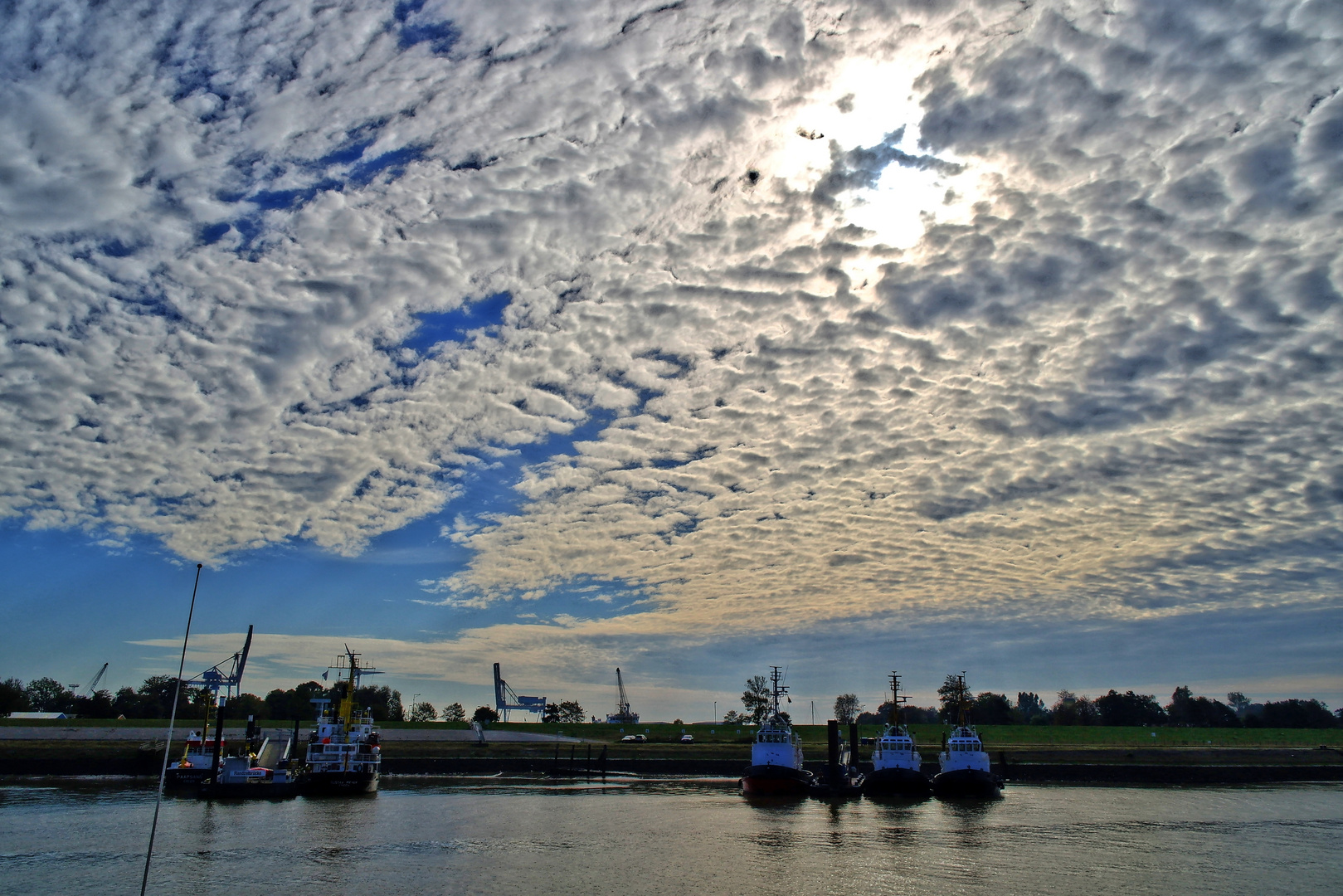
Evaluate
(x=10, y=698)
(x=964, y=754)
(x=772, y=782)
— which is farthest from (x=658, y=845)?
(x=10, y=698)

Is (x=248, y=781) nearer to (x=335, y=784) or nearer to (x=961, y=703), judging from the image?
(x=335, y=784)

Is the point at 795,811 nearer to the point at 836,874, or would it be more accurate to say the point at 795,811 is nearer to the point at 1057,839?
the point at 1057,839

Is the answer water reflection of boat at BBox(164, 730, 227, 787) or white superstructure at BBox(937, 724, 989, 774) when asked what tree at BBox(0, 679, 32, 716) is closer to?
water reflection of boat at BBox(164, 730, 227, 787)

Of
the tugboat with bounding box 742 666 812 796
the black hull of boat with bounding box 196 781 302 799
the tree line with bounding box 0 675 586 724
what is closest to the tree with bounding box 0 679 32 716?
the tree line with bounding box 0 675 586 724

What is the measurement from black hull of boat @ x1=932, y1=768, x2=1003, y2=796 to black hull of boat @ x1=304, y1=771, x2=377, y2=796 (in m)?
51.1

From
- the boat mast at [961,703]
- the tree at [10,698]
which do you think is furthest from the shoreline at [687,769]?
the tree at [10,698]

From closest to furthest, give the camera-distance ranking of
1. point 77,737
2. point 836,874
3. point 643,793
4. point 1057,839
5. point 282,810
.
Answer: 1. point 836,874
2. point 1057,839
3. point 282,810
4. point 643,793
5. point 77,737

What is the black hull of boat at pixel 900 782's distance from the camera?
7431 centimetres

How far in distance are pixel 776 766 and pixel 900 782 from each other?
465 inches

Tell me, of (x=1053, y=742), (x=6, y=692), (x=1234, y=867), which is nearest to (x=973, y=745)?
(x=1234, y=867)

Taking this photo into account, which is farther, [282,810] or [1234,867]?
[282,810]

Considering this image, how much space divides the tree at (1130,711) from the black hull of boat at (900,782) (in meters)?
142

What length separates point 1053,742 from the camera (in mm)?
133000

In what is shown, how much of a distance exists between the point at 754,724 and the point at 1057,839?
112 meters
